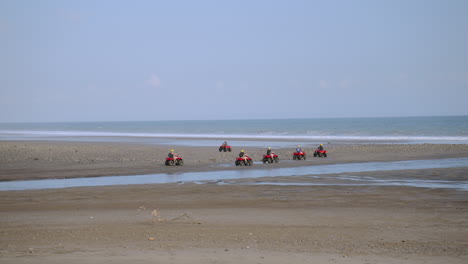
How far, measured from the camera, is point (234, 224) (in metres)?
11.2

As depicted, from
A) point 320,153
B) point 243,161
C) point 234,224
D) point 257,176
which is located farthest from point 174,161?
point 234,224

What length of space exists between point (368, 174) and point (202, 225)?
13.7 metres

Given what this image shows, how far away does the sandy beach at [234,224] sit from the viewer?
322 inches

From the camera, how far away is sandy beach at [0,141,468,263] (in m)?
8.17

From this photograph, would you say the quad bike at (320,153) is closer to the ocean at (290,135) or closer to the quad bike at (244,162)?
the quad bike at (244,162)

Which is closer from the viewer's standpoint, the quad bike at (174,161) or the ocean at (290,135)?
the quad bike at (174,161)

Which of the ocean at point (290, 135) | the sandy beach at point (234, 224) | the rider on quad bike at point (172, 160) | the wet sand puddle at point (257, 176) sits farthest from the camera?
the ocean at point (290, 135)

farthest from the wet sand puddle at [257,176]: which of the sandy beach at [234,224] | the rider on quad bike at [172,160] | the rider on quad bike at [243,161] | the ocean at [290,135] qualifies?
the ocean at [290,135]

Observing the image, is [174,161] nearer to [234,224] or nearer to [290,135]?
[234,224]

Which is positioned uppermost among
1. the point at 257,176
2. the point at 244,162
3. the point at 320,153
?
the point at 320,153

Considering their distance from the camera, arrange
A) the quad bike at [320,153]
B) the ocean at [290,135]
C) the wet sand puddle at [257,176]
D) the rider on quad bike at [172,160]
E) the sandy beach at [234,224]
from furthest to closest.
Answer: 1. the ocean at [290,135]
2. the quad bike at [320,153]
3. the rider on quad bike at [172,160]
4. the wet sand puddle at [257,176]
5. the sandy beach at [234,224]

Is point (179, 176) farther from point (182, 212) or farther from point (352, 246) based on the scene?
point (352, 246)

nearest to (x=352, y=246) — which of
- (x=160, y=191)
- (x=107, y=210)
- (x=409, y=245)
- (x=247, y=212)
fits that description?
(x=409, y=245)

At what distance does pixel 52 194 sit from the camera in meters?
17.0
